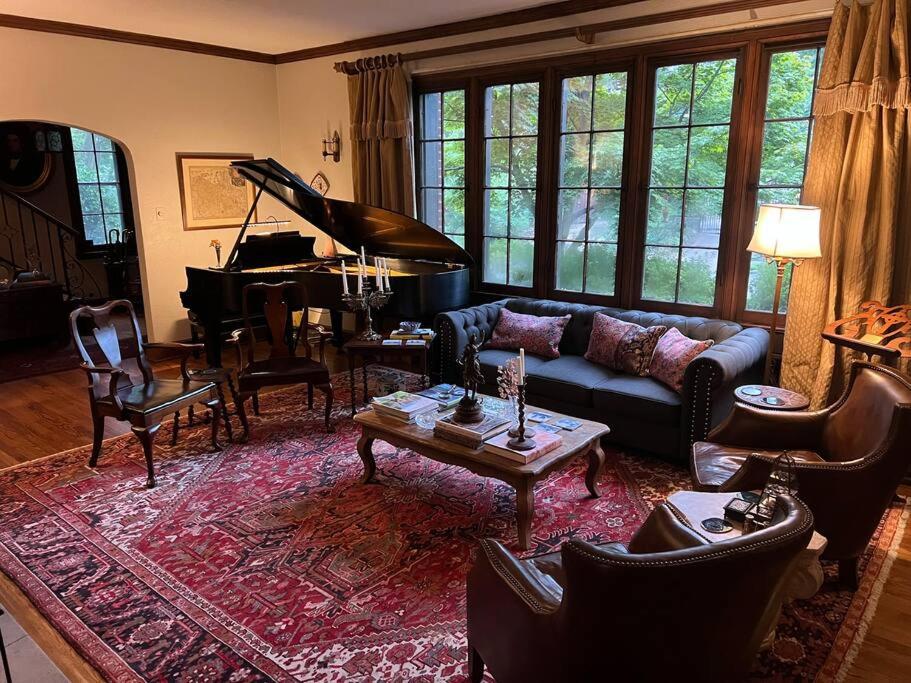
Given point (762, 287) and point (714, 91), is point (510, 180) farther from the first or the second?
point (762, 287)

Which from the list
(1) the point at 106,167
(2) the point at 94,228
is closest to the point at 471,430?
(2) the point at 94,228

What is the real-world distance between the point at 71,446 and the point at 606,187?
423 cm

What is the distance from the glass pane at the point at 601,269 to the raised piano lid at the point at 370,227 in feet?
3.24

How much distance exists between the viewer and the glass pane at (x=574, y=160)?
5.26 metres

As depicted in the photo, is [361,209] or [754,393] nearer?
[754,393]

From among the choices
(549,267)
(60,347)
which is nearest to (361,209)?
(549,267)

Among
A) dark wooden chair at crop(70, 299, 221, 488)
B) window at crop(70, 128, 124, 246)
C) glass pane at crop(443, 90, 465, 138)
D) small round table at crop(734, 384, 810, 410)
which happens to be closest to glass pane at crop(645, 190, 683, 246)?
small round table at crop(734, 384, 810, 410)

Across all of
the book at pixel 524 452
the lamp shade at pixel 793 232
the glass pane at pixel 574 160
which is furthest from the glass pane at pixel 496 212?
the book at pixel 524 452

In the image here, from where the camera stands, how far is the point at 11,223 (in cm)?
831

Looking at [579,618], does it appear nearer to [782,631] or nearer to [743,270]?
[782,631]

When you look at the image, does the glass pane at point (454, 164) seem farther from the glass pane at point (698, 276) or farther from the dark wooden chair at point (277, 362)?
the glass pane at point (698, 276)

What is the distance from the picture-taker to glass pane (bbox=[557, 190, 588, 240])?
210 inches

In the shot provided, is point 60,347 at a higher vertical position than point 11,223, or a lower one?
lower

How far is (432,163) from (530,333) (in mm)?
2263
